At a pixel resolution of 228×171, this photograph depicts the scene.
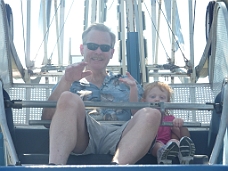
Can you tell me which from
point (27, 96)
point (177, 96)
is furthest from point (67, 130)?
point (177, 96)

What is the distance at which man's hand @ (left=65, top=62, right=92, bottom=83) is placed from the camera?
320 cm

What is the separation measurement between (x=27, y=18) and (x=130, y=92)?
339 cm

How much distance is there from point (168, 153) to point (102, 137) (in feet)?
1.38

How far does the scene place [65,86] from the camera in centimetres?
329

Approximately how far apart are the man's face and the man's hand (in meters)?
0.53

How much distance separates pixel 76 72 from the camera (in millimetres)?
3217

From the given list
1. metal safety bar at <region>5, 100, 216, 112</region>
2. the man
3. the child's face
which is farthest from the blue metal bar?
the child's face

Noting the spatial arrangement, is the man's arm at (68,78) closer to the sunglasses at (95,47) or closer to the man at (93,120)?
the man at (93,120)

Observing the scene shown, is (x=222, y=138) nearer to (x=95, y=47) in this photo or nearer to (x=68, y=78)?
(x=68, y=78)

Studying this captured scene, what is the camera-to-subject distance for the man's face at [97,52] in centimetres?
375

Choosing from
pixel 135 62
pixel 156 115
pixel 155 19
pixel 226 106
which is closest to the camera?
pixel 156 115

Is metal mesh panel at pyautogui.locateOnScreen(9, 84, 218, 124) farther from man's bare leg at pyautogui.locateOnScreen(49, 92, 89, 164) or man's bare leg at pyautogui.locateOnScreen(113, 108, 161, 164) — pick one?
man's bare leg at pyautogui.locateOnScreen(113, 108, 161, 164)

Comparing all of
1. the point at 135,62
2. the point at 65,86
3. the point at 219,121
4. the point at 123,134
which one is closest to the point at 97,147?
the point at 123,134

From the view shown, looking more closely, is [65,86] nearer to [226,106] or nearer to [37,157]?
[37,157]
